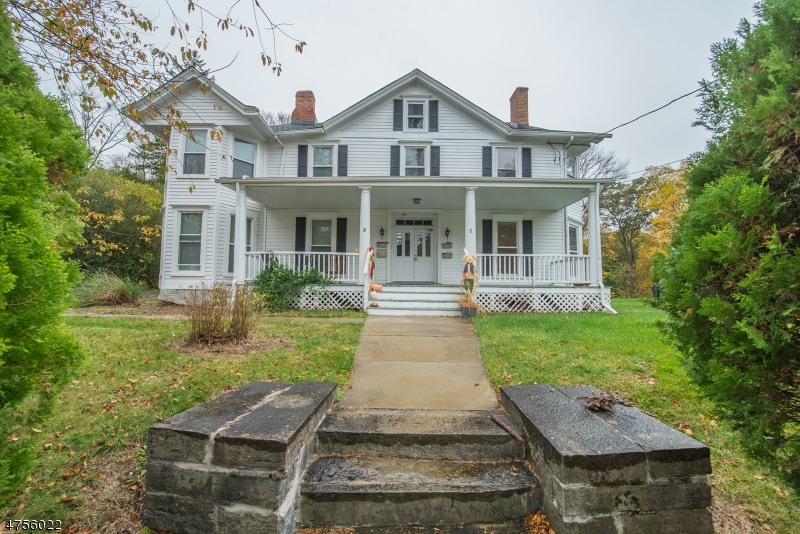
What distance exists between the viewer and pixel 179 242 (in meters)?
11.4

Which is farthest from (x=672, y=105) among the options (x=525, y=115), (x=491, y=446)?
(x=491, y=446)

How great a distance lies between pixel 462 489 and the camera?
6.40 ft

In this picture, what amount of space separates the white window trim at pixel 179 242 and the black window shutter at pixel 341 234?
4155 millimetres

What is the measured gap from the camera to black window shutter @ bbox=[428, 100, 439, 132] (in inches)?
499

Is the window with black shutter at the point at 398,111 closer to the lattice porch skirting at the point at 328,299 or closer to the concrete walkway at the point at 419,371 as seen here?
the lattice porch skirting at the point at 328,299

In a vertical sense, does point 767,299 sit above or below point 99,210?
below

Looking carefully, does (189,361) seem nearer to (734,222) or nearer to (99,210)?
(734,222)

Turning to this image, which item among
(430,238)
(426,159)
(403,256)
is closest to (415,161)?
(426,159)

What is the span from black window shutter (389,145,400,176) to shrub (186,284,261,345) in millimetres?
8244

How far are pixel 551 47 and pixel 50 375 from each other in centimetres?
1235

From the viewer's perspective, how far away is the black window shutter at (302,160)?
→ 41.2ft

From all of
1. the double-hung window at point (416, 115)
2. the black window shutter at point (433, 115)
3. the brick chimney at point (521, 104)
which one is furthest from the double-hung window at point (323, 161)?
the brick chimney at point (521, 104)

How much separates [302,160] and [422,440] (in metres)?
11.9

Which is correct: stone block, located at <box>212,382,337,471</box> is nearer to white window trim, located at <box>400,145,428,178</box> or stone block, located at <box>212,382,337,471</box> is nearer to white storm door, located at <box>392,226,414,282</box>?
white storm door, located at <box>392,226,414,282</box>
